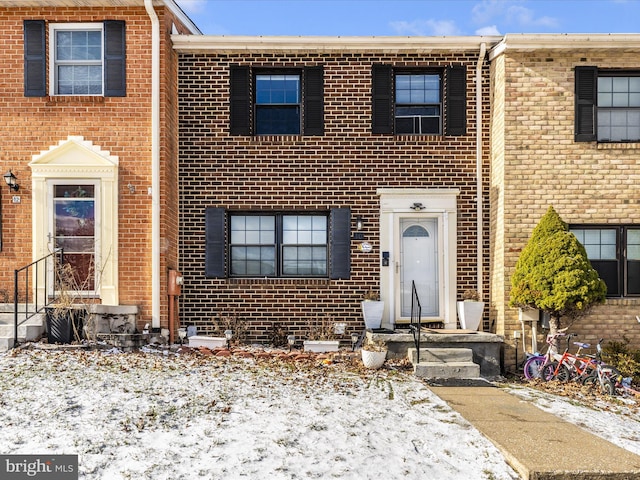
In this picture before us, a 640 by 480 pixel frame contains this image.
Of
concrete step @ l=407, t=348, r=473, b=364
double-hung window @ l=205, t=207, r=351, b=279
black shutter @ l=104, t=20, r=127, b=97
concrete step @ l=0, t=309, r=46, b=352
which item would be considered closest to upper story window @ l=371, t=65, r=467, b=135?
double-hung window @ l=205, t=207, r=351, b=279

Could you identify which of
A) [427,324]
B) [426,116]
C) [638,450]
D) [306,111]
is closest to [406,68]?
[426,116]

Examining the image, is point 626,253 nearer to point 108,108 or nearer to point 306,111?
point 306,111

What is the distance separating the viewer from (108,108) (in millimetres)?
9641

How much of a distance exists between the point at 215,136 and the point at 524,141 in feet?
17.4

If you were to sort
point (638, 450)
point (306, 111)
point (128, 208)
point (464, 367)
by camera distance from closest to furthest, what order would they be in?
point (638, 450) < point (464, 367) < point (128, 208) < point (306, 111)

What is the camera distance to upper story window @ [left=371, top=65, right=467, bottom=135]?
33.5 ft

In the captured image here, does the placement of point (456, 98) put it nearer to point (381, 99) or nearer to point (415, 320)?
point (381, 99)

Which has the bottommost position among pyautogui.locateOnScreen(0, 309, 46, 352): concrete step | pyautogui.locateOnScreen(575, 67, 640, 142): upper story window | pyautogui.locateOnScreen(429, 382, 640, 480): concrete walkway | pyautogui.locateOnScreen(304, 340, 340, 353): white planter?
pyautogui.locateOnScreen(429, 382, 640, 480): concrete walkway

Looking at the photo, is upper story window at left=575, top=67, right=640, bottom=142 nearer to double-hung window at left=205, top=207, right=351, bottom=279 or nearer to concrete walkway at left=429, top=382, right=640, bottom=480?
double-hung window at left=205, top=207, right=351, bottom=279

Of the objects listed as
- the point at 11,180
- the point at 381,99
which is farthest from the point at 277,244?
the point at 11,180

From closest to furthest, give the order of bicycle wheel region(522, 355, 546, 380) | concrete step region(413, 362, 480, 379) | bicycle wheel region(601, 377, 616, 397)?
bicycle wheel region(601, 377, 616, 397) → concrete step region(413, 362, 480, 379) → bicycle wheel region(522, 355, 546, 380)

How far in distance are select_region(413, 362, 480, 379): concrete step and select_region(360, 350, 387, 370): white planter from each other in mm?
504

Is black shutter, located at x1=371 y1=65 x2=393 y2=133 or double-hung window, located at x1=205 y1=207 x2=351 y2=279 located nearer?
black shutter, located at x1=371 y1=65 x2=393 y2=133

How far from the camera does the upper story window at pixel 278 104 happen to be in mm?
10383
